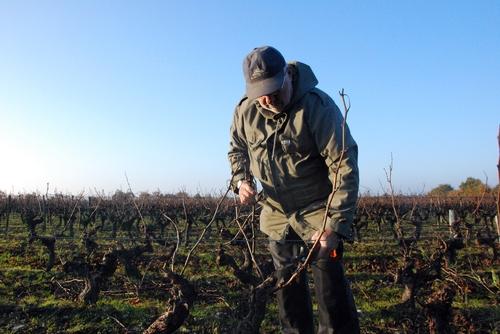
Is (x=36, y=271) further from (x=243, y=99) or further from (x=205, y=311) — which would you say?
(x=243, y=99)

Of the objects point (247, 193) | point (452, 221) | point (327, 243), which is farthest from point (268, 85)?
point (452, 221)

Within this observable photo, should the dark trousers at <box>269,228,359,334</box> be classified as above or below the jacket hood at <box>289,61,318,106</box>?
below

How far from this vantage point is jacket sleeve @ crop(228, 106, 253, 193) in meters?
2.65

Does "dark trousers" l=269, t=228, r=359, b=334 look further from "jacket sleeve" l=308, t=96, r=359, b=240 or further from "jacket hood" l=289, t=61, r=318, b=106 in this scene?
"jacket hood" l=289, t=61, r=318, b=106

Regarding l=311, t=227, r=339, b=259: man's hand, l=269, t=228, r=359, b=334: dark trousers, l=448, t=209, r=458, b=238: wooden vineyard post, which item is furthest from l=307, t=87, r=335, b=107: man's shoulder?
l=448, t=209, r=458, b=238: wooden vineyard post

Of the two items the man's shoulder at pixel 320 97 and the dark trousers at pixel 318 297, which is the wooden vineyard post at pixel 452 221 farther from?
the man's shoulder at pixel 320 97

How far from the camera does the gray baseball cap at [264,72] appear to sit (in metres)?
2.20

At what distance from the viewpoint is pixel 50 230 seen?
15617 mm

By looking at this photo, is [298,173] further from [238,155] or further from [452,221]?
[452,221]

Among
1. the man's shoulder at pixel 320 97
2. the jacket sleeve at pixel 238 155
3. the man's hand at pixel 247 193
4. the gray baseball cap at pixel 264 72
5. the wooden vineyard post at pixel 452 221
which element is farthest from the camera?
the wooden vineyard post at pixel 452 221

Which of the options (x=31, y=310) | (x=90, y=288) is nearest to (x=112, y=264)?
(x=90, y=288)

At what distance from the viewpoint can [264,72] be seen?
2.19 meters

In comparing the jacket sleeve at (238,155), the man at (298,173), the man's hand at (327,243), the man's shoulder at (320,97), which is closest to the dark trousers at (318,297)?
the man at (298,173)

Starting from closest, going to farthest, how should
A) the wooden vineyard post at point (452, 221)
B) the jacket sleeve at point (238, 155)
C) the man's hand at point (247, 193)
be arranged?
the man's hand at point (247, 193) → the jacket sleeve at point (238, 155) → the wooden vineyard post at point (452, 221)
